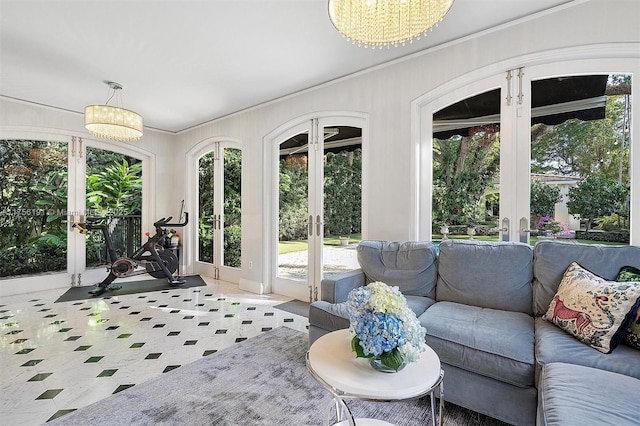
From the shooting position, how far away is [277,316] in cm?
363

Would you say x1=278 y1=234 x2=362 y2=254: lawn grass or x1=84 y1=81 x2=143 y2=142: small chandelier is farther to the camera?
x1=278 y1=234 x2=362 y2=254: lawn grass

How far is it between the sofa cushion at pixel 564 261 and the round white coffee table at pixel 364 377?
4.03 ft

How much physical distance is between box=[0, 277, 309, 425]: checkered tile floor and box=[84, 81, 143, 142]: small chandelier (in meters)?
2.22

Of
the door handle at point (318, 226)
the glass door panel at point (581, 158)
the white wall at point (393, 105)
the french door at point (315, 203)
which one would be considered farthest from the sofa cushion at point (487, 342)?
the door handle at point (318, 226)

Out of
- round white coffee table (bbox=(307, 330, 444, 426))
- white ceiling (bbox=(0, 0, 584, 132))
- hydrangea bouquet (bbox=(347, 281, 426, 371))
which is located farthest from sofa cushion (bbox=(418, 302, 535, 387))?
white ceiling (bbox=(0, 0, 584, 132))

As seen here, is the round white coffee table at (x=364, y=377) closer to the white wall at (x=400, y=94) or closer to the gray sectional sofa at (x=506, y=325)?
the gray sectional sofa at (x=506, y=325)

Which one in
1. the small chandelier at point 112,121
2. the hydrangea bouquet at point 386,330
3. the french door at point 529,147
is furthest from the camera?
the small chandelier at point 112,121

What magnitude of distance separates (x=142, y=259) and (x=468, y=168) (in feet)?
16.4

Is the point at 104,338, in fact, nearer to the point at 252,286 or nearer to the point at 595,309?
the point at 252,286

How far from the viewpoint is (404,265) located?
9.04 feet

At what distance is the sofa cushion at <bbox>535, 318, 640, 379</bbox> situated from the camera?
147cm

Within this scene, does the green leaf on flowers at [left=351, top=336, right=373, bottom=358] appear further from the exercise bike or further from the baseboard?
the exercise bike

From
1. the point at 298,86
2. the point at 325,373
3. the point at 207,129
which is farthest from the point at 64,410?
the point at 207,129

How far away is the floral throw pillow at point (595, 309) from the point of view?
5.24 feet
